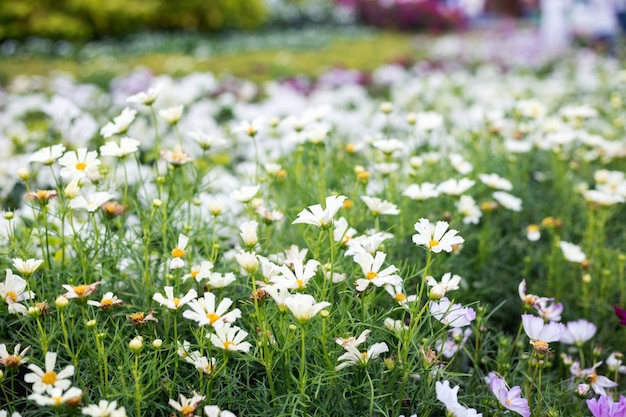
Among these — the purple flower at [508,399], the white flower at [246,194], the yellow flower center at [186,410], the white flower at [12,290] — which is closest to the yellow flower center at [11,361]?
the white flower at [12,290]

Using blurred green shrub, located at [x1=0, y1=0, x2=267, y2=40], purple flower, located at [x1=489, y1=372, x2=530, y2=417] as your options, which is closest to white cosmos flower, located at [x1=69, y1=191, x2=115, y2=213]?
purple flower, located at [x1=489, y1=372, x2=530, y2=417]

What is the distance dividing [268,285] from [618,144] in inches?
73.1

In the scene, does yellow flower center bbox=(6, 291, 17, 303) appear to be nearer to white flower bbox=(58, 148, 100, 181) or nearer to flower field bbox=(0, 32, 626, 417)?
flower field bbox=(0, 32, 626, 417)

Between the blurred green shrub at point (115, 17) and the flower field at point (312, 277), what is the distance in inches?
259

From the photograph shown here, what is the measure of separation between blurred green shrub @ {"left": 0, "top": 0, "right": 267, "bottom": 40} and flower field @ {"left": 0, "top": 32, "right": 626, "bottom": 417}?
6.59 metres

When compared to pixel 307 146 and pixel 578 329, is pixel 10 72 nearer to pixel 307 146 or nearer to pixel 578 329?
pixel 307 146

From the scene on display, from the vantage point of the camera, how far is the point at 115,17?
945cm

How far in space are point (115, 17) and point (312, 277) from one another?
9.36 metres

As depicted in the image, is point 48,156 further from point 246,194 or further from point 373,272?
point 373,272

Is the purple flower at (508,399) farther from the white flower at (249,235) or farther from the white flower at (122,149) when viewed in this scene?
the white flower at (122,149)

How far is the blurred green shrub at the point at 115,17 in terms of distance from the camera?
885 cm

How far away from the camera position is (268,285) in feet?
3.39

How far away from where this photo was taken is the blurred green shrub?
29.0ft

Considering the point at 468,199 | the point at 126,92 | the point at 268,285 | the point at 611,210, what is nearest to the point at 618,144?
the point at 611,210
